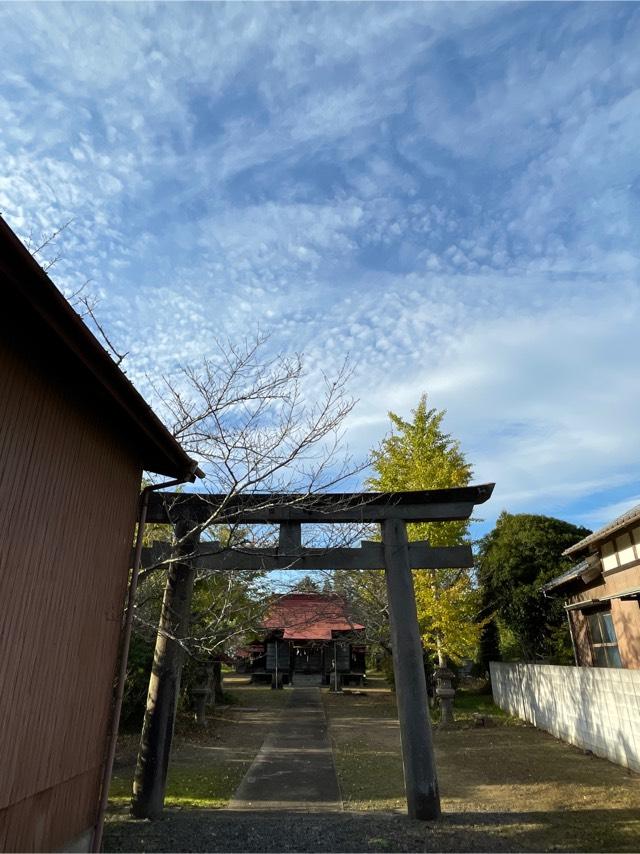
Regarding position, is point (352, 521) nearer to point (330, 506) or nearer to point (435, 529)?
point (330, 506)

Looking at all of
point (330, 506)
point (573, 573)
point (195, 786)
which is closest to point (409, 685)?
point (330, 506)

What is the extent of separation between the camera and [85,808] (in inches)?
199

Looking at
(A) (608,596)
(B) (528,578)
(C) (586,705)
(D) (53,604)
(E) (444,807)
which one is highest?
(B) (528,578)

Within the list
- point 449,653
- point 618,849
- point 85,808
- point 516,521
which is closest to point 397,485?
point 449,653

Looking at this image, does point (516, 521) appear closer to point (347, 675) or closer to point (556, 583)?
point (556, 583)

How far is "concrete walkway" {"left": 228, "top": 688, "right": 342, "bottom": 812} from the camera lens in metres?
7.29

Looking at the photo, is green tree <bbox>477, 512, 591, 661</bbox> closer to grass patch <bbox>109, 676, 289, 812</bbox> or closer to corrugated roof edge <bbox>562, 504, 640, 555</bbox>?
corrugated roof edge <bbox>562, 504, 640, 555</bbox>

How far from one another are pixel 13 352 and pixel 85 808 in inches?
175

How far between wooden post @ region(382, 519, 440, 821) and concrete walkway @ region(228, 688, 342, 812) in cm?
127

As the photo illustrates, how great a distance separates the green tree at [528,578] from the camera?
18422mm

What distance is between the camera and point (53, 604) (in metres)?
4.45

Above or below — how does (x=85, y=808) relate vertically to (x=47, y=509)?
below

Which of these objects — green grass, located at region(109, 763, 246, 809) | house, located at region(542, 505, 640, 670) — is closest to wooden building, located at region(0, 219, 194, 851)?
green grass, located at region(109, 763, 246, 809)

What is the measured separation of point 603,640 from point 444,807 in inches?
377
